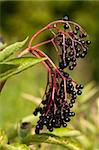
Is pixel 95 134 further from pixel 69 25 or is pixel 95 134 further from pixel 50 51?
pixel 50 51

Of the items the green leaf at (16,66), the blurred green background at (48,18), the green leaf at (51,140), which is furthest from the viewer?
the blurred green background at (48,18)

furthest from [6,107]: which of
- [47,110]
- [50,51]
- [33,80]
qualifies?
[50,51]

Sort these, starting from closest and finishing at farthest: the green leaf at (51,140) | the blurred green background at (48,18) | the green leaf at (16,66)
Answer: the green leaf at (16,66) → the green leaf at (51,140) → the blurred green background at (48,18)

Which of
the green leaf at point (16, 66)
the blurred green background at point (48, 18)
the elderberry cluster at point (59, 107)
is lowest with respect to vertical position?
the elderberry cluster at point (59, 107)

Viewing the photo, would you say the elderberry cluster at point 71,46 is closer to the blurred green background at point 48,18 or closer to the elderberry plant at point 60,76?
the elderberry plant at point 60,76

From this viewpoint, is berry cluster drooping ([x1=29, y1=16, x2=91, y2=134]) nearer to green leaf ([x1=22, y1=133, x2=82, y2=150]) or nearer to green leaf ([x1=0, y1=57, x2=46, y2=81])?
green leaf ([x1=0, y1=57, x2=46, y2=81])

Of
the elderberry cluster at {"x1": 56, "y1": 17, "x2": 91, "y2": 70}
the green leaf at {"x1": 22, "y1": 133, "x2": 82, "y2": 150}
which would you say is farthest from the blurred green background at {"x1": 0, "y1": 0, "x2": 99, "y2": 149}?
the elderberry cluster at {"x1": 56, "y1": 17, "x2": 91, "y2": 70}

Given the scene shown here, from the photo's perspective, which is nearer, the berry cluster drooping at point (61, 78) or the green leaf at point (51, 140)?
the berry cluster drooping at point (61, 78)

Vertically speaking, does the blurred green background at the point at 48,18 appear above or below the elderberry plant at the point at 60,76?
above

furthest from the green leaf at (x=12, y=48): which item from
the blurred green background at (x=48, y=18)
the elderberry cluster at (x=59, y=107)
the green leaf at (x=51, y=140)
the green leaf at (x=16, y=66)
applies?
the blurred green background at (x=48, y=18)
